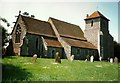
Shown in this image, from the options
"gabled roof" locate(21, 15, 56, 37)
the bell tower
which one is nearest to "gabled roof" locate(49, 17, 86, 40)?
"gabled roof" locate(21, 15, 56, 37)

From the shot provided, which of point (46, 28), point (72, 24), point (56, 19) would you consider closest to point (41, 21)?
point (46, 28)

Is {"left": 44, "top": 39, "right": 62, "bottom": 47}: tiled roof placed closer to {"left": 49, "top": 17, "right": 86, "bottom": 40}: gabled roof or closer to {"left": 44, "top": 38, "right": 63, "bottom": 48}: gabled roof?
{"left": 44, "top": 38, "right": 63, "bottom": 48}: gabled roof

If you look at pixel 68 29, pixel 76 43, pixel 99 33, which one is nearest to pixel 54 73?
pixel 76 43

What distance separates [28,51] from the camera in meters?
41.9

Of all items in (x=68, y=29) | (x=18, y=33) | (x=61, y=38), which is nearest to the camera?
(x=18, y=33)

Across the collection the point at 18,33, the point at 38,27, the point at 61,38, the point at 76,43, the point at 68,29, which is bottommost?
the point at 76,43

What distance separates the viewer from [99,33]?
5500cm

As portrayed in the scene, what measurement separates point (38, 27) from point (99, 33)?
17414 millimetres

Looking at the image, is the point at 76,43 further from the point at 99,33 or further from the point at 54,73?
the point at 54,73

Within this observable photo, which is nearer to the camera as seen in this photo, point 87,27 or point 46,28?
point 46,28

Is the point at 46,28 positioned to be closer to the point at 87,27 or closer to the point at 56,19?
the point at 56,19

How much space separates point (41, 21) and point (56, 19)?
5.71 m

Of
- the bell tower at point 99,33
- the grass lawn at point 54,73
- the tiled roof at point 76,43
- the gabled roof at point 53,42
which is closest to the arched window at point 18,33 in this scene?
the gabled roof at point 53,42

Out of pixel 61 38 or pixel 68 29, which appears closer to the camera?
pixel 61 38
